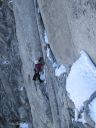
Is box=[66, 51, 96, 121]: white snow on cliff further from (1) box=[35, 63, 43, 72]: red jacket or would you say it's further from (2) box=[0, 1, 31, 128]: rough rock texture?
(2) box=[0, 1, 31, 128]: rough rock texture

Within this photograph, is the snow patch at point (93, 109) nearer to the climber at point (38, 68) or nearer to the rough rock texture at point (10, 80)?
the climber at point (38, 68)

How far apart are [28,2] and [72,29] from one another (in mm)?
1078

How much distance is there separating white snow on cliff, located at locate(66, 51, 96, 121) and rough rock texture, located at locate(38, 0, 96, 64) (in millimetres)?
66

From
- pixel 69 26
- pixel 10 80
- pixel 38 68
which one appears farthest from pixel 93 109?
pixel 10 80

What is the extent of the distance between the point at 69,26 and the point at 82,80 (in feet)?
1.69

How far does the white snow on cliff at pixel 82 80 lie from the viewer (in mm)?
2270

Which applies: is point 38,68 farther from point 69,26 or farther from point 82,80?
point 82,80

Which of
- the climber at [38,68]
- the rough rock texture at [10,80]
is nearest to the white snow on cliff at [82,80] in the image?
the climber at [38,68]

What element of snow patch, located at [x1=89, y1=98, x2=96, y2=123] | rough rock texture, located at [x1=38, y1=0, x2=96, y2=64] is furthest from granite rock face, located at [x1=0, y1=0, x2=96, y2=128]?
snow patch, located at [x1=89, y1=98, x2=96, y2=123]

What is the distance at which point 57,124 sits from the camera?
9.88 ft

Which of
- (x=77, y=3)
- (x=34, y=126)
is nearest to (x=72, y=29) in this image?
(x=77, y=3)

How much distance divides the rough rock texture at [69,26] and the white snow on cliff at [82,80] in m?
0.07

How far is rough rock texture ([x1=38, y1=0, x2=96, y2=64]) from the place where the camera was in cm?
228

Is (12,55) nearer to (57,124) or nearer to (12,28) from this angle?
(12,28)
